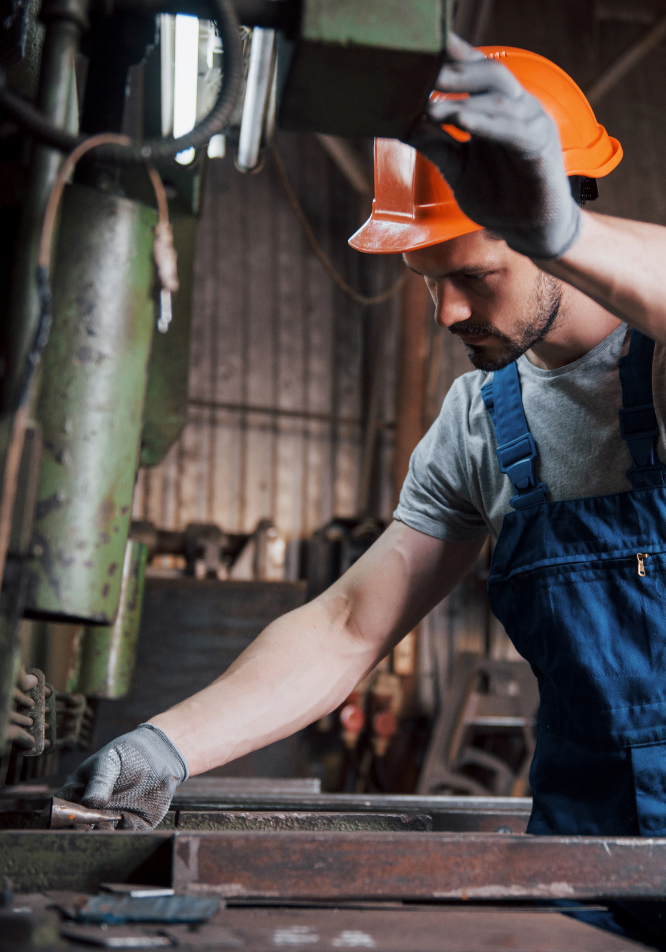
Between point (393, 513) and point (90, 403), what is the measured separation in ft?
2.72

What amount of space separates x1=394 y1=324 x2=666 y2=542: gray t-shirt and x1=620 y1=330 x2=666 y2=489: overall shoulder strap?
0.6 inches

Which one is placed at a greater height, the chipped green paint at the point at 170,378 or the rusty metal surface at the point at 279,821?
the chipped green paint at the point at 170,378

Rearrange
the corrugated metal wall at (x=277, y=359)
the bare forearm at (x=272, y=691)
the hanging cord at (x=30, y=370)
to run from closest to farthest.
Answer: the hanging cord at (x=30, y=370)
the bare forearm at (x=272, y=691)
the corrugated metal wall at (x=277, y=359)

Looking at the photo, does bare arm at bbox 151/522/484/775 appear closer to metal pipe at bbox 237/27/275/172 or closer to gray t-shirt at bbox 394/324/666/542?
gray t-shirt at bbox 394/324/666/542

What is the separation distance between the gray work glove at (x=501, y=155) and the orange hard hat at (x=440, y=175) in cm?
43

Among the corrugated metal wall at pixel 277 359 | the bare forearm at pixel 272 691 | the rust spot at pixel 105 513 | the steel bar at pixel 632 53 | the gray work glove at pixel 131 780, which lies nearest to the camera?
the rust spot at pixel 105 513

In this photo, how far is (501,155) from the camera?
2.72 feet

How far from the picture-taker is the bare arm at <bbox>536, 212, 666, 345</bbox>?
3.01 feet

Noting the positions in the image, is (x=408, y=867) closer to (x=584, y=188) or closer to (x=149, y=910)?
(x=149, y=910)

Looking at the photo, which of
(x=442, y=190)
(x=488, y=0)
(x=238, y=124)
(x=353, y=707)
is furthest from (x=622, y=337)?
(x=353, y=707)

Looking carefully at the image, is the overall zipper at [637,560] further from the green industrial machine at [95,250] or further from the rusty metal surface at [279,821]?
the green industrial machine at [95,250]

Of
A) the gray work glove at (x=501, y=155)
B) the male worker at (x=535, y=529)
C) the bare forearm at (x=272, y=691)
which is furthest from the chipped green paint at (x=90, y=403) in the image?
the bare forearm at (x=272, y=691)

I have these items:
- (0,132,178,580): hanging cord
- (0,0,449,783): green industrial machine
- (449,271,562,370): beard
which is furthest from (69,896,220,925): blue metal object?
(449,271,562,370): beard

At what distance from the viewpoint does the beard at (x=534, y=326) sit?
1314 millimetres
